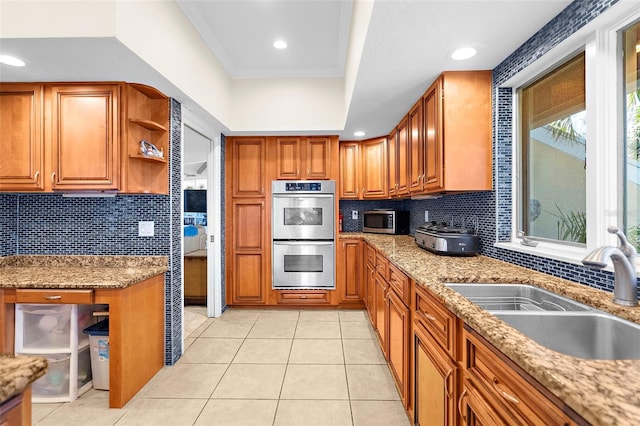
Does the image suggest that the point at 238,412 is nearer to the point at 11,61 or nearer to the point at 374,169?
the point at 11,61

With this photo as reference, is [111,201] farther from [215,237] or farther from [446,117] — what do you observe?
[446,117]

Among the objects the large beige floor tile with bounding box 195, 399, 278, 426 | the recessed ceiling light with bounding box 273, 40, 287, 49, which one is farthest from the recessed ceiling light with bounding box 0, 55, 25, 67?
the large beige floor tile with bounding box 195, 399, 278, 426

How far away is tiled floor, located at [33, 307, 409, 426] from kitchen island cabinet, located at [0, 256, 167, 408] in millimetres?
157

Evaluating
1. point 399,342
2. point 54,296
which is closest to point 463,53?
point 399,342

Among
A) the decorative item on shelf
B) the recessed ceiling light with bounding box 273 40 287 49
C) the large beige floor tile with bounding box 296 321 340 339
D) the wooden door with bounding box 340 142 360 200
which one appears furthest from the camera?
the wooden door with bounding box 340 142 360 200

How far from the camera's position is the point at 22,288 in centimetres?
184

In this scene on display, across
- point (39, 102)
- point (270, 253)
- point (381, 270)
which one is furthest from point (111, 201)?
point (381, 270)

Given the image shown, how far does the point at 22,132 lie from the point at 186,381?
213 centimetres

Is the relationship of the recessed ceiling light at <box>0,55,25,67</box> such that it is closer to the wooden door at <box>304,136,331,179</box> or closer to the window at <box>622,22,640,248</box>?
the wooden door at <box>304,136,331,179</box>

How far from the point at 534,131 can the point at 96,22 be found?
2588mm

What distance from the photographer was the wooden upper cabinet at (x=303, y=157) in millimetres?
3662

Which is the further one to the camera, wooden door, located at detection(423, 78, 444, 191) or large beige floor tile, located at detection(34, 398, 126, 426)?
wooden door, located at detection(423, 78, 444, 191)

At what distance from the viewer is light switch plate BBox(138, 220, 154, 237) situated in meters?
2.40

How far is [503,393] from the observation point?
0.82 meters
